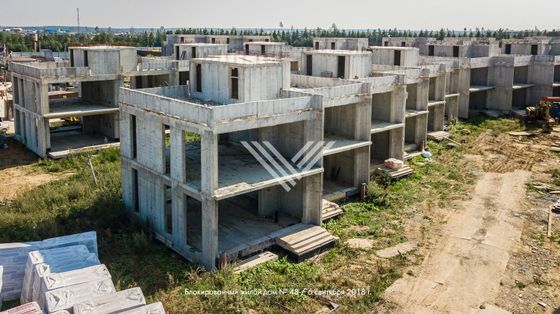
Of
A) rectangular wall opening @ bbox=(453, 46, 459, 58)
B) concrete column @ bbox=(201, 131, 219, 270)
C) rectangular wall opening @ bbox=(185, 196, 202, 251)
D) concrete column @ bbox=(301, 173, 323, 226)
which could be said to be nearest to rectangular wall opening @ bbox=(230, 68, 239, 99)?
concrete column @ bbox=(201, 131, 219, 270)

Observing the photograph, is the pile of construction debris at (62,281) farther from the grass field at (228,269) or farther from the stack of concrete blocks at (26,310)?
the grass field at (228,269)

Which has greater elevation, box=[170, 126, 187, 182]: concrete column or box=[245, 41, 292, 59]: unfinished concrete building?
box=[245, 41, 292, 59]: unfinished concrete building

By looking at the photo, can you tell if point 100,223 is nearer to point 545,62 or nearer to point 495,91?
point 495,91

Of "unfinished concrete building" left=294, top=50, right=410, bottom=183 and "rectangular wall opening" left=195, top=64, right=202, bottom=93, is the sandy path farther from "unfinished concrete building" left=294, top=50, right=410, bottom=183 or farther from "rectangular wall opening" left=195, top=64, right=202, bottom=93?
"rectangular wall opening" left=195, top=64, right=202, bottom=93

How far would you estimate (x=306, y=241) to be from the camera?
20.1 metres

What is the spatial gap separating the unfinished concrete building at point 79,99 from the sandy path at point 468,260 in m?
23.2

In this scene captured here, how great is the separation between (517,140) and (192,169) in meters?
26.5

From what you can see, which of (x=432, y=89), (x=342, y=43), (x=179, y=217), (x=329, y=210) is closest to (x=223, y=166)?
(x=179, y=217)

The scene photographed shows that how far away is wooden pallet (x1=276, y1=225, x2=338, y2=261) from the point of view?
64.3 feet

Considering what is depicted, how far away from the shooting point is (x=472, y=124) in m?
41.9

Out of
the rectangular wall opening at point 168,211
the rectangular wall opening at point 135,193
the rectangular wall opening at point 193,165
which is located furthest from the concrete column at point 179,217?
the rectangular wall opening at point 135,193

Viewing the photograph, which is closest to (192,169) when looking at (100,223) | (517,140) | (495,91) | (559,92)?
(100,223)

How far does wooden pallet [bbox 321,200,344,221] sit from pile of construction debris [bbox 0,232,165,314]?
9540 millimetres

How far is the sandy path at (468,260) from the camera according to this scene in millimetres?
16891
